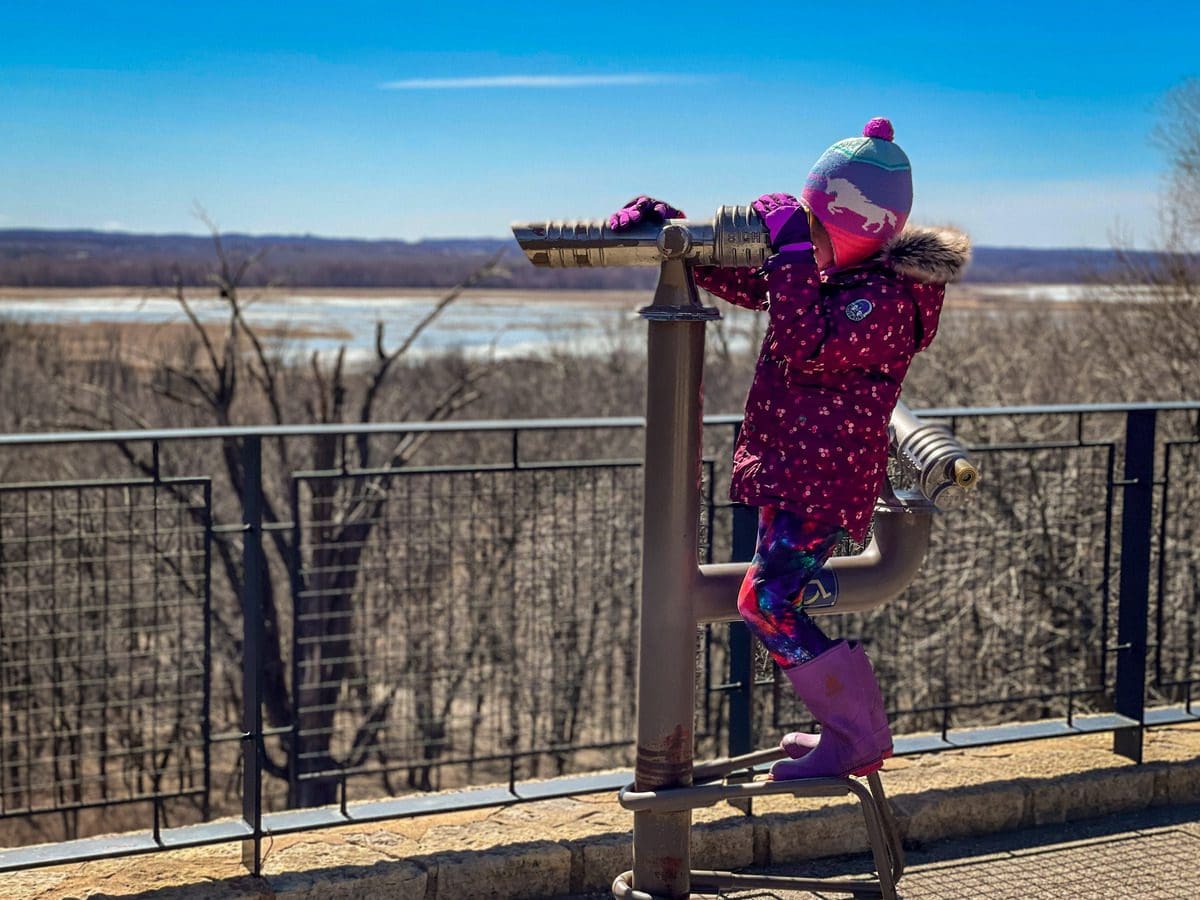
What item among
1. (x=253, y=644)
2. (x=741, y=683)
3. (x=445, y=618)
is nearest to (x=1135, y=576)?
(x=741, y=683)

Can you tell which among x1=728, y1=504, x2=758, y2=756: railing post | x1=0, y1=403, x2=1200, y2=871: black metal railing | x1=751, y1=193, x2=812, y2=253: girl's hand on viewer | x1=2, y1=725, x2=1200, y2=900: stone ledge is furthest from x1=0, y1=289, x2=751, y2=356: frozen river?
x1=2, y1=725, x2=1200, y2=900: stone ledge

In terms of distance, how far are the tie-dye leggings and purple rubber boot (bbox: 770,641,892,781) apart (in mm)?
38

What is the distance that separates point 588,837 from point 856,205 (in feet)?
6.16

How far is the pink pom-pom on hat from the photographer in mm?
2485

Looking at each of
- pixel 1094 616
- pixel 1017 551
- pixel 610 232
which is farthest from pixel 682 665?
pixel 1094 616

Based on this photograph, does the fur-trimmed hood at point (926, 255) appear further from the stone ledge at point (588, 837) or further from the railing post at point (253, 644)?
the stone ledge at point (588, 837)

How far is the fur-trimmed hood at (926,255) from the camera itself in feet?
8.07

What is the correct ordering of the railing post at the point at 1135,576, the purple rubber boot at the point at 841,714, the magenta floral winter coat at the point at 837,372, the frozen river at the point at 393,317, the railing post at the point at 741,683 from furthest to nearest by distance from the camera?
the frozen river at the point at 393,317 < the railing post at the point at 1135,576 < the railing post at the point at 741,683 < the purple rubber boot at the point at 841,714 < the magenta floral winter coat at the point at 837,372

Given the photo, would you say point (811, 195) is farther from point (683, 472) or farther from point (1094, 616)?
point (1094, 616)

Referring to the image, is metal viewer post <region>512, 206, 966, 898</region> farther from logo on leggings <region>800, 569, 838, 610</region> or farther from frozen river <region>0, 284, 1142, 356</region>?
frozen river <region>0, 284, 1142, 356</region>

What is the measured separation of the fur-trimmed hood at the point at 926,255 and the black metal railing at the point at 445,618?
0.75 m

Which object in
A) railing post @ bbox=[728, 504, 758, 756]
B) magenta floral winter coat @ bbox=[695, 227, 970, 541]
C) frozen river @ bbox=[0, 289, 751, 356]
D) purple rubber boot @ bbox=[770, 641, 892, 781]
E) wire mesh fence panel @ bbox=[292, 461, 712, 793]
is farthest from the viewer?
frozen river @ bbox=[0, 289, 751, 356]

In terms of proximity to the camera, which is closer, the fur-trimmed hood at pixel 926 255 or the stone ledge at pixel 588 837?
the fur-trimmed hood at pixel 926 255

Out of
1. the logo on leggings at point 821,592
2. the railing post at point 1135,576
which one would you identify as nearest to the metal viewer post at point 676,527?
the logo on leggings at point 821,592
